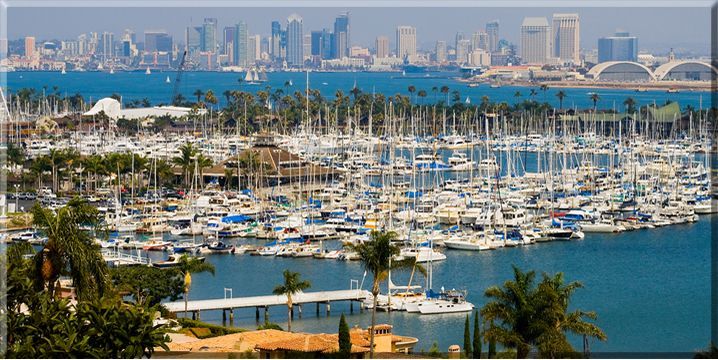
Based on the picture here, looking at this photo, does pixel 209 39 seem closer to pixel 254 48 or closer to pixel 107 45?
pixel 254 48

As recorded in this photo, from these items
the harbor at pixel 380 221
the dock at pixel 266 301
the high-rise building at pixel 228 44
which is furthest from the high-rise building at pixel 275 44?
the dock at pixel 266 301

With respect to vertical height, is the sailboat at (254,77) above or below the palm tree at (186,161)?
above

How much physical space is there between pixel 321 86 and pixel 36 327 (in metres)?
113

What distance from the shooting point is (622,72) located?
119875 millimetres

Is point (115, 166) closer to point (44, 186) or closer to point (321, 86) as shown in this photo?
point (44, 186)

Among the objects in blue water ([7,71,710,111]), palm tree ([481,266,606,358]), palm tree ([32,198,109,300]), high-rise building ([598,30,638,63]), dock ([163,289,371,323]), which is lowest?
dock ([163,289,371,323])

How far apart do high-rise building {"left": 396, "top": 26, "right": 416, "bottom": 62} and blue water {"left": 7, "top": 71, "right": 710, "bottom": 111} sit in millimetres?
7963

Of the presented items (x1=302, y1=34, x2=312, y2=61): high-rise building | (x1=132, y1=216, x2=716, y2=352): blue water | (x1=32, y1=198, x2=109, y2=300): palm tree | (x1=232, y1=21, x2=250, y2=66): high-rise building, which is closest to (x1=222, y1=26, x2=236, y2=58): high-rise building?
(x1=232, y1=21, x2=250, y2=66): high-rise building

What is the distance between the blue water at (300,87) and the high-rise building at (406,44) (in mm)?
7963

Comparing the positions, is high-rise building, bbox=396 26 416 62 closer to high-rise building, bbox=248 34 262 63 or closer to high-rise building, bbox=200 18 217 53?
high-rise building, bbox=248 34 262 63

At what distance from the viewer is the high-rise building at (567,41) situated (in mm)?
148625

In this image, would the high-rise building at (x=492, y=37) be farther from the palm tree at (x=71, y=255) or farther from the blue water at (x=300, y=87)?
the palm tree at (x=71, y=255)

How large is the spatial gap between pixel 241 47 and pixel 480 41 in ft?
104

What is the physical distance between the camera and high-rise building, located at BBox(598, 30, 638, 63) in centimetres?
14488
